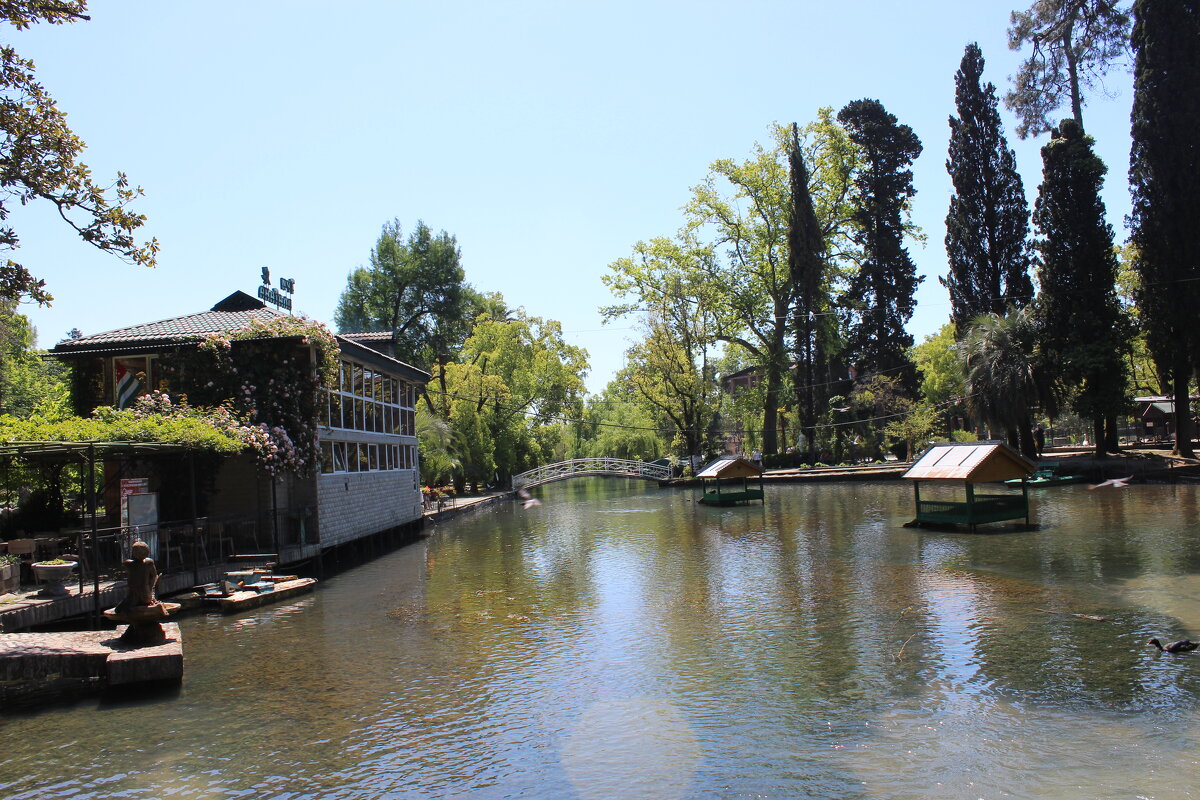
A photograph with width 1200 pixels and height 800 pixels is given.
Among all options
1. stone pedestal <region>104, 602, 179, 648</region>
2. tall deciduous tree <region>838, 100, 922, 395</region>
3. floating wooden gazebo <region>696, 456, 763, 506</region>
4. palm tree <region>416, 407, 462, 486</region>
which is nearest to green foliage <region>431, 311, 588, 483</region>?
palm tree <region>416, 407, 462, 486</region>

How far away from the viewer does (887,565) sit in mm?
18922

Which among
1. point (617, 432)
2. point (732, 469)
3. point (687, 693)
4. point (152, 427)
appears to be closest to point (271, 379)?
point (152, 427)

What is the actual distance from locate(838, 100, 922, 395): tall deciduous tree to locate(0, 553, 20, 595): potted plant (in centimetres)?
4802

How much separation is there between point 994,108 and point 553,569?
37.5 m

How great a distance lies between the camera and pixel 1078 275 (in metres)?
38.0

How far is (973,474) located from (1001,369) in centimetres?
1741

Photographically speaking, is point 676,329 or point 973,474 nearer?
point 973,474

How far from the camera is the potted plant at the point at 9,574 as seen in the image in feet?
43.3

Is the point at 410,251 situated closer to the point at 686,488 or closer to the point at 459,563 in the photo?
the point at 686,488

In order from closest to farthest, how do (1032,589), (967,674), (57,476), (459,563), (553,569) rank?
(967,674), (1032,589), (57,476), (553,569), (459,563)

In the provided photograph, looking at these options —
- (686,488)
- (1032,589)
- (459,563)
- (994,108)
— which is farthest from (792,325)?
(1032,589)

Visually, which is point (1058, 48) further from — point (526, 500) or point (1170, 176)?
point (526, 500)

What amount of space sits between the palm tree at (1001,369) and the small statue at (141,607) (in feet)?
116

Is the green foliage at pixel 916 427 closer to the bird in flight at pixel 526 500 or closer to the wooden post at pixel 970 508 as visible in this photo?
the bird in flight at pixel 526 500
